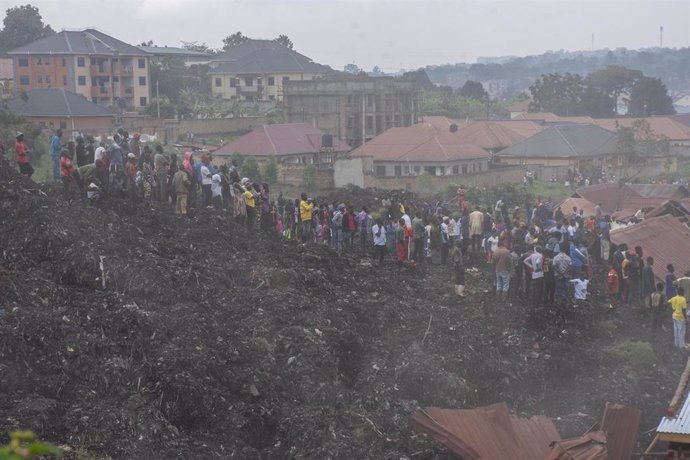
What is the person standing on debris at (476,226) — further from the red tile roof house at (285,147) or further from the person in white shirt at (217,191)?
the red tile roof house at (285,147)

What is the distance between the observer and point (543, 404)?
13.5 meters

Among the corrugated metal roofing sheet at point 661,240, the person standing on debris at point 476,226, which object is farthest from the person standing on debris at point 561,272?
the corrugated metal roofing sheet at point 661,240

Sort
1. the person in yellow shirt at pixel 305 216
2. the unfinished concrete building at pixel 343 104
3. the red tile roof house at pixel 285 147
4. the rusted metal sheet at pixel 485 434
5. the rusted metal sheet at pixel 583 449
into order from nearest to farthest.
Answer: the rusted metal sheet at pixel 583 449 < the rusted metal sheet at pixel 485 434 < the person in yellow shirt at pixel 305 216 < the red tile roof house at pixel 285 147 < the unfinished concrete building at pixel 343 104

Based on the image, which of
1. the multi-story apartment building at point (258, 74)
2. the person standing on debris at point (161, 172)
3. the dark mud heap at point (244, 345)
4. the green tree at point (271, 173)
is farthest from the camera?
the multi-story apartment building at point (258, 74)

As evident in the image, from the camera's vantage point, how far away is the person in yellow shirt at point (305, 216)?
18.7 metres

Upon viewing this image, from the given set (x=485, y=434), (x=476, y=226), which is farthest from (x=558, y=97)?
(x=485, y=434)

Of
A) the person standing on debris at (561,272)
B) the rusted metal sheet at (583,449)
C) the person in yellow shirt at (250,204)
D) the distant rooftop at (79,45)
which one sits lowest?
the rusted metal sheet at (583,449)

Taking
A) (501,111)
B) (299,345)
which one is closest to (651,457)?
(299,345)

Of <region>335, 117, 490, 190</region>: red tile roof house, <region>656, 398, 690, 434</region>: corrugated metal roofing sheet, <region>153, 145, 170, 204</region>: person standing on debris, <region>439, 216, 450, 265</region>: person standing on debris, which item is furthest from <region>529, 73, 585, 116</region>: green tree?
<region>656, 398, 690, 434</region>: corrugated metal roofing sheet

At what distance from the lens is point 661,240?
22.0 m

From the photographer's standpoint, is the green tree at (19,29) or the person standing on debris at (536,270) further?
the green tree at (19,29)

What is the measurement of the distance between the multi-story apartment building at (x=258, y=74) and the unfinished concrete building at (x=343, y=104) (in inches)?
463

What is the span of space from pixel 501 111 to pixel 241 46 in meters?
24.2

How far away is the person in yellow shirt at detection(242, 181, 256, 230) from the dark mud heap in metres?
0.51
